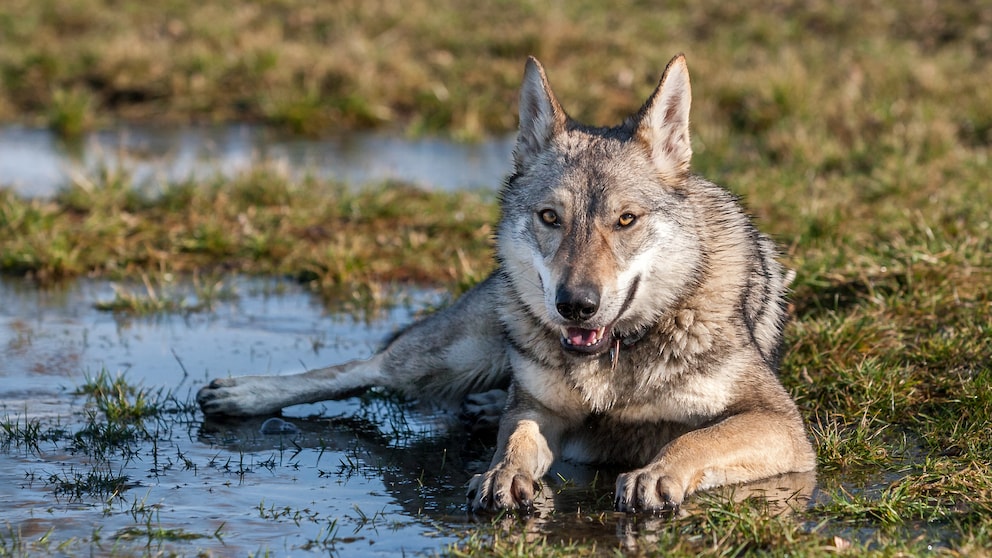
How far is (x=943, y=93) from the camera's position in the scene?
44.0 ft

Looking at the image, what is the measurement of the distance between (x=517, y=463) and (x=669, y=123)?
1.68 m

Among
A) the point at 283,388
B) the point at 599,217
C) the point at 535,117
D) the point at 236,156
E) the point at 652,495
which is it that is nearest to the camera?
the point at 652,495

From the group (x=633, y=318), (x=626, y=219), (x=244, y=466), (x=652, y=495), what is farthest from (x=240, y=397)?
(x=652, y=495)

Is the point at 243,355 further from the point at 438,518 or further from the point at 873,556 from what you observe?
the point at 873,556

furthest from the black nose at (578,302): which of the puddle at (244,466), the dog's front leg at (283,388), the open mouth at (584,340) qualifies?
the dog's front leg at (283,388)

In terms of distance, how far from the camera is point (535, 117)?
5723mm

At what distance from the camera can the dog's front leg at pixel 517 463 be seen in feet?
15.7

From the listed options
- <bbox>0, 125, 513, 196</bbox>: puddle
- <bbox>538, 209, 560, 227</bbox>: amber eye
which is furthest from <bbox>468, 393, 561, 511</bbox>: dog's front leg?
<bbox>0, 125, 513, 196</bbox>: puddle

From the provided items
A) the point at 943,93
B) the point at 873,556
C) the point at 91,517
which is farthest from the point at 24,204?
the point at 943,93

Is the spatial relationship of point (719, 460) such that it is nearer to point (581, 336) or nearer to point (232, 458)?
point (581, 336)

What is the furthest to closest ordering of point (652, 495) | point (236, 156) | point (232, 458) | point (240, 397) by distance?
point (236, 156), point (240, 397), point (232, 458), point (652, 495)

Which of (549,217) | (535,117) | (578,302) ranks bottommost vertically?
(578,302)

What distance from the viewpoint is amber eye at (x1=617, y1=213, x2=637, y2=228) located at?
5.16m

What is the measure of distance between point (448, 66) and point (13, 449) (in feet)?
35.3
